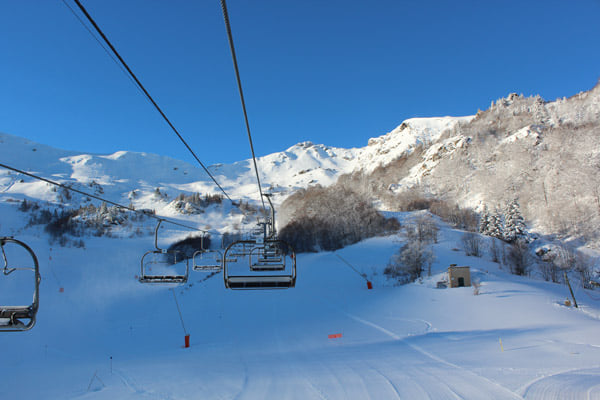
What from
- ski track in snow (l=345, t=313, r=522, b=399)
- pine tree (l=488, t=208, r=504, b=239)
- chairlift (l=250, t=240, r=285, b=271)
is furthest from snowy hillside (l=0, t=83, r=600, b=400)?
pine tree (l=488, t=208, r=504, b=239)

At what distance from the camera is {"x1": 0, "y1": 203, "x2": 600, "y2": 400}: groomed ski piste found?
1105cm

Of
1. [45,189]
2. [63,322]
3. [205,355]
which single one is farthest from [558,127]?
[45,189]

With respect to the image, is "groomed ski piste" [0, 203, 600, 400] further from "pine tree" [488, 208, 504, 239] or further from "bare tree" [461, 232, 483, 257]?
"pine tree" [488, 208, 504, 239]

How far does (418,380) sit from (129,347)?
18.3 meters

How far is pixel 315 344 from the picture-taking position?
17.2m

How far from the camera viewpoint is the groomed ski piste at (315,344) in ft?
36.3

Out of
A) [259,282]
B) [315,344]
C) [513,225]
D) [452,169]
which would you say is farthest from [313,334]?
[452,169]

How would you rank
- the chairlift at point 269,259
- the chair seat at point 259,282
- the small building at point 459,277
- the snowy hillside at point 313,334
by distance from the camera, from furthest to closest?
the small building at point 459,277, the snowy hillside at point 313,334, the chairlift at point 269,259, the chair seat at point 259,282

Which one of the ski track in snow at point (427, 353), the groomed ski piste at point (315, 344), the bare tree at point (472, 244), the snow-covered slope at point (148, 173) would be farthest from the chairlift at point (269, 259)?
the snow-covered slope at point (148, 173)

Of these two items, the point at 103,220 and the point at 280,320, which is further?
the point at 103,220

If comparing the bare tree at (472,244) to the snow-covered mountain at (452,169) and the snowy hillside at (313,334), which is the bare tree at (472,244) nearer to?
the snowy hillside at (313,334)

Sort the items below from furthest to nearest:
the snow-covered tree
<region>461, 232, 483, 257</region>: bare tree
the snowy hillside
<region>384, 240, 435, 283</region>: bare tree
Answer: the snow-covered tree, <region>461, 232, 483, 257</region>: bare tree, <region>384, 240, 435, 283</region>: bare tree, the snowy hillside

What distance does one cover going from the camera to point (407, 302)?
82.5ft

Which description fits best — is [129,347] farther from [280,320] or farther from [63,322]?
[63,322]
